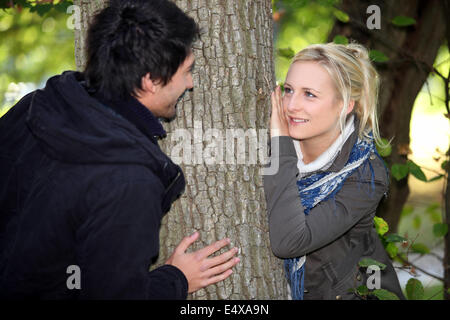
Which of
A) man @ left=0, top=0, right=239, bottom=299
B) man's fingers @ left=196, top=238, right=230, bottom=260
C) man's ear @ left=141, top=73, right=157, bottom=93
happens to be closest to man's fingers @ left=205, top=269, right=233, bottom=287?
man's fingers @ left=196, top=238, right=230, bottom=260

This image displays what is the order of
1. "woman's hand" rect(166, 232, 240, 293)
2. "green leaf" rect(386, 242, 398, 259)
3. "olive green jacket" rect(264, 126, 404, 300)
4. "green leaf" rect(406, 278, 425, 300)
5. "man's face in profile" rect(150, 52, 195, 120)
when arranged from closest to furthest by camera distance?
1. "man's face in profile" rect(150, 52, 195, 120)
2. "woman's hand" rect(166, 232, 240, 293)
3. "olive green jacket" rect(264, 126, 404, 300)
4. "green leaf" rect(406, 278, 425, 300)
5. "green leaf" rect(386, 242, 398, 259)

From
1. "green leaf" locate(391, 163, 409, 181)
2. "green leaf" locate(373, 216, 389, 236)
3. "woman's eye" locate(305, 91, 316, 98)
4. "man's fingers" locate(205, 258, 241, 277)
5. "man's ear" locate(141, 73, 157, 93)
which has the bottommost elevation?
"man's fingers" locate(205, 258, 241, 277)

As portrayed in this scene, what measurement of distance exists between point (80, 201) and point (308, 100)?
4.61 ft

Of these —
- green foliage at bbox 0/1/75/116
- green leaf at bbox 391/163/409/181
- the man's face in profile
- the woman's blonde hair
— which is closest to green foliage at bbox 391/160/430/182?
green leaf at bbox 391/163/409/181

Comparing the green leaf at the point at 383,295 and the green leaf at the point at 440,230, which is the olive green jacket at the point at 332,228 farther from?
the green leaf at the point at 440,230

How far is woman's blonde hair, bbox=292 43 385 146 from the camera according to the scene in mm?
2703

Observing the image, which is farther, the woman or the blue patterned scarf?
the blue patterned scarf

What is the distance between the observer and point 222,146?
251 centimetres

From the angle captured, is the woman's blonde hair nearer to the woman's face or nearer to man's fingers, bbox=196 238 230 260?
the woman's face

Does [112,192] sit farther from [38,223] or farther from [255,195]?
[255,195]

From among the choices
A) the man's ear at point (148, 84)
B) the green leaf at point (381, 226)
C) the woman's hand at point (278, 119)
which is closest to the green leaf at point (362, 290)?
the green leaf at point (381, 226)

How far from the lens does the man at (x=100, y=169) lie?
178cm

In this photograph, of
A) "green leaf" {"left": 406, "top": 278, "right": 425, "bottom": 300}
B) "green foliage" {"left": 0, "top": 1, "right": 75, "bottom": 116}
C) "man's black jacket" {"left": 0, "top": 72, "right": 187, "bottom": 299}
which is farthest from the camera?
"green foliage" {"left": 0, "top": 1, "right": 75, "bottom": 116}

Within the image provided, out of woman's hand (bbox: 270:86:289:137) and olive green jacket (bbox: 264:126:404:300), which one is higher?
woman's hand (bbox: 270:86:289:137)
